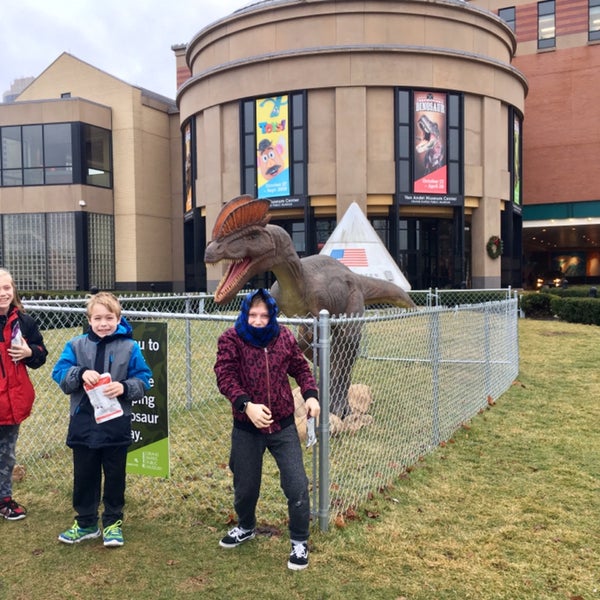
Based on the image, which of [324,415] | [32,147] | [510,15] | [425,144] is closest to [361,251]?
[324,415]

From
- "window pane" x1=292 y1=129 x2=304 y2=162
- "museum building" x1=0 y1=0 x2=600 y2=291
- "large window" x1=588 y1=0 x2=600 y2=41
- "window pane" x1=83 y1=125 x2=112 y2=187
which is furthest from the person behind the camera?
"large window" x1=588 y1=0 x2=600 y2=41

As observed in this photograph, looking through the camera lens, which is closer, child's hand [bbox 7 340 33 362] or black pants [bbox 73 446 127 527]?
black pants [bbox 73 446 127 527]

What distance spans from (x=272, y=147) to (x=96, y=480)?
2275 centimetres

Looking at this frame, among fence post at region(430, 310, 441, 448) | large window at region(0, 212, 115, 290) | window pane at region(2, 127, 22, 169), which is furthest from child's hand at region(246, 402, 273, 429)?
window pane at region(2, 127, 22, 169)

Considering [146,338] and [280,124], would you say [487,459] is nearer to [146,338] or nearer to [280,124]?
[146,338]

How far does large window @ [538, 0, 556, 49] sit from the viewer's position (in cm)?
3550

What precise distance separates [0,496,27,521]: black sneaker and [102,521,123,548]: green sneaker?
918 millimetres

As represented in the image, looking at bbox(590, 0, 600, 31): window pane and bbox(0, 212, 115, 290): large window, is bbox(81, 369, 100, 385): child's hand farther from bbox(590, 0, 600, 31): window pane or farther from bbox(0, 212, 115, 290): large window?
bbox(590, 0, 600, 31): window pane

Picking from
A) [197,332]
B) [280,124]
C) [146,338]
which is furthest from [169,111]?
[146,338]

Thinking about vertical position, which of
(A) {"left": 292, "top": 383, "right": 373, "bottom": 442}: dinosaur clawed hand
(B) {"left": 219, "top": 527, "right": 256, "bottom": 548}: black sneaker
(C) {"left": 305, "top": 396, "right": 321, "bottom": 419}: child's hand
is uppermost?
(C) {"left": 305, "top": 396, "right": 321, "bottom": 419}: child's hand

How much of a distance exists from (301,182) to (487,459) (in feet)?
67.1

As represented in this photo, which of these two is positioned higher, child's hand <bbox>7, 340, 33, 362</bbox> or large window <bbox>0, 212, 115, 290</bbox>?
large window <bbox>0, 212, 115, 290</bbox>

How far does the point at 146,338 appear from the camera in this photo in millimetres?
4234

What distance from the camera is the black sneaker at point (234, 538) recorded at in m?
3.72
